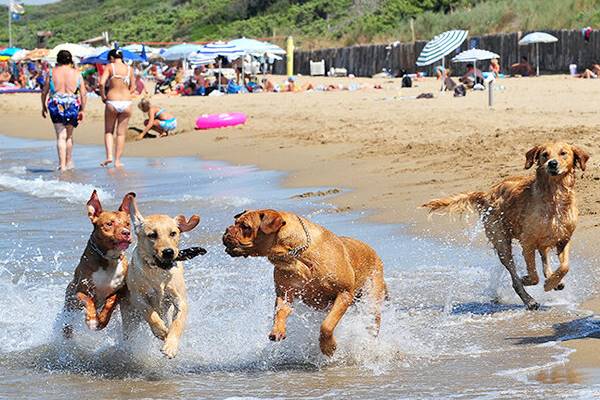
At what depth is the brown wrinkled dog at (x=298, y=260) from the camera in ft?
19.2

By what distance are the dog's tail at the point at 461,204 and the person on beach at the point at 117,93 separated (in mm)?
8538

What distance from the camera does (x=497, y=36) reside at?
113ft

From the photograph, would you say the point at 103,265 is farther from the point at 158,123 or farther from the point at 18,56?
the point at 18,56

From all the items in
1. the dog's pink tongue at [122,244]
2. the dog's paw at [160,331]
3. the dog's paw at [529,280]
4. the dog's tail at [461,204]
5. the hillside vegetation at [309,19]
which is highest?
the hillside vegetation at [309,19]

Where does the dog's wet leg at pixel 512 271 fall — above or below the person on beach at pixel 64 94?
below

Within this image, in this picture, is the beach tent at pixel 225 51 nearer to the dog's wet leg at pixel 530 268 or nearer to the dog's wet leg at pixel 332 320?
the dog's wet leg at pixel 530 268

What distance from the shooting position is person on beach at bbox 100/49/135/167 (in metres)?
15.9

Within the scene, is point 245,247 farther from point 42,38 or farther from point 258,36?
point 42,38

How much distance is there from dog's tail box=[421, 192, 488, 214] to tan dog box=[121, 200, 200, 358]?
2.47m

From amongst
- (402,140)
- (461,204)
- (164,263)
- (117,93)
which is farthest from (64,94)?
(164,263)

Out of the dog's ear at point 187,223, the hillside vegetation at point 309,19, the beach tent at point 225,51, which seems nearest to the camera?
the dog's ear at point 187,223

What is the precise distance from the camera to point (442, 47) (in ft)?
105

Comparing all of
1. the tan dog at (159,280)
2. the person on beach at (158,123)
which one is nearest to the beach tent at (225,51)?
the person on beach at (158,123)

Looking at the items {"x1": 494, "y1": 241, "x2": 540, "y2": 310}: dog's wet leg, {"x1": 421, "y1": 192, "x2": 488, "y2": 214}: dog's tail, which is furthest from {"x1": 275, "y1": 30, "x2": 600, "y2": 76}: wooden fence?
{"x1": 494, "y1": 241, "x2": 540, "y2": 310}: dog's wet leg
